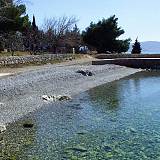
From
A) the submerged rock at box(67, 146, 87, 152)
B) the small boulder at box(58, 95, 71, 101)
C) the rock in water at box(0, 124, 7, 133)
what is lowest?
the small boulder at box(58, 95, 71, 101)

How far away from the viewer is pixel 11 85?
24.7 meters

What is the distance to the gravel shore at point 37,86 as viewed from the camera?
19906mm

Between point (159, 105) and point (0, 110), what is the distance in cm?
884

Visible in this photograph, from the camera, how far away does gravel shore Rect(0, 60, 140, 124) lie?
19.9 metres

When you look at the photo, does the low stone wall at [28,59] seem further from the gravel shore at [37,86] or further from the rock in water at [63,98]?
the rock in water at [63,98]

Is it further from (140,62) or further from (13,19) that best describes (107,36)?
(13,19)

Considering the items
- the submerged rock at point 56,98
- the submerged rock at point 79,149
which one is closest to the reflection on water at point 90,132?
the submerged rock at point 79,149

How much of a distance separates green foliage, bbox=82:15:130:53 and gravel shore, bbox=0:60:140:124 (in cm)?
1903

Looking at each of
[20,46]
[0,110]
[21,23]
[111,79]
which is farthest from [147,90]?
[20,46]

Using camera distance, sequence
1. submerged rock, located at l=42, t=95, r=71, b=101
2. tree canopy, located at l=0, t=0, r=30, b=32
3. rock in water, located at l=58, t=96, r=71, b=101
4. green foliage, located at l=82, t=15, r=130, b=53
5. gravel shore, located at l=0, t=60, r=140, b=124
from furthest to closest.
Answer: green foliage, located at l=82, t=15, r=130, b=53 < tree canopy, located at l=0, t=0, r=30, b=32 < rock in water, located at l=58, t=96, r=71, b=101 < submerged rock, located at l=42, t=95, r=71, b=101 < gravel shore, located at l=0, t=60, r=140, b=124

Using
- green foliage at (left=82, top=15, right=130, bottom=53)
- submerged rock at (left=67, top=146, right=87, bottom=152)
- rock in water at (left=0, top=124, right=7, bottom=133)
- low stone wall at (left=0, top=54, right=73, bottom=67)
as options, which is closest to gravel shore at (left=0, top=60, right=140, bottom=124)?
rock in water at (left=0, top=124, right=7, bottom=133)

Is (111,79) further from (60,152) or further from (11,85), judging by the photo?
(60,152)

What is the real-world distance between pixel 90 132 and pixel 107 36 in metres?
46.7

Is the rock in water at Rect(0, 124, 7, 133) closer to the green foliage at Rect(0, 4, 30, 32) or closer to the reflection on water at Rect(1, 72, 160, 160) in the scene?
the reflection on water at Rect(1, 72, 160, 160)
